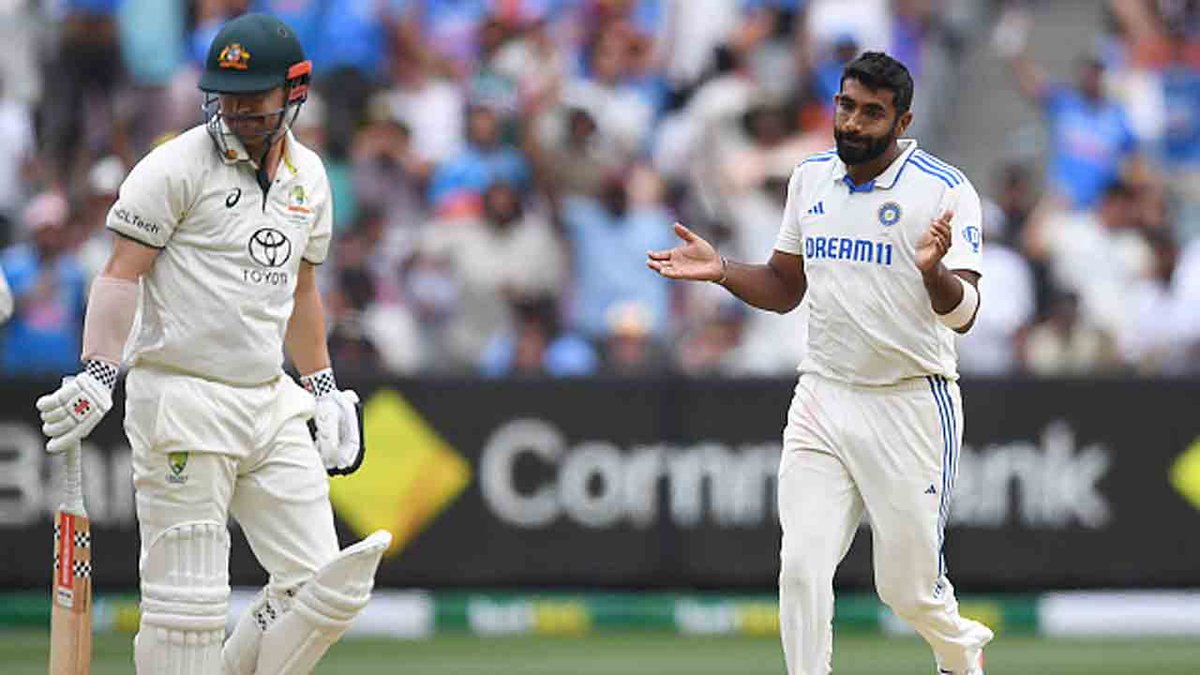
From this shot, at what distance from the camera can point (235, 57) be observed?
20.5ft

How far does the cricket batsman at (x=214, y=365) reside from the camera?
244 inches

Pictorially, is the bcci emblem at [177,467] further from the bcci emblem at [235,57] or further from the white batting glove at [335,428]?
the bcci emblem at [235,57]

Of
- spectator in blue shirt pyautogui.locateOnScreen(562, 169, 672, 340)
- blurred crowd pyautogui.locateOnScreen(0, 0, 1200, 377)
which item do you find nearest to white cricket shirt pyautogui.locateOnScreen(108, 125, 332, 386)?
blurred crowd pyautogui.locateOnScreen(0, 0, 1200, 377)

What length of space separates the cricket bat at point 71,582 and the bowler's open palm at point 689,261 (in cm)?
170

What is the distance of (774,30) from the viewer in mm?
12117

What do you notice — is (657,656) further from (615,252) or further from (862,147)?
(862,147)

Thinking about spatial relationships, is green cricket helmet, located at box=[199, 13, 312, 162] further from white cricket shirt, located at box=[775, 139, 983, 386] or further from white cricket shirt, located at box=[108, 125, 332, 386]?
white cricket shirt, located at box=[775, 139, 983, 386]

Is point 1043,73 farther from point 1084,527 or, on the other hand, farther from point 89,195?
point 89,195

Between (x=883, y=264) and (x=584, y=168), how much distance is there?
5059 millimetres

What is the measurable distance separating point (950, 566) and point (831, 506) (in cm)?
361

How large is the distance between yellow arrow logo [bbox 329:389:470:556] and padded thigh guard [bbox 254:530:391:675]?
11.2 feet

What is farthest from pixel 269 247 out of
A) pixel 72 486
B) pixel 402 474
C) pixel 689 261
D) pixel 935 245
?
pixel 402 474

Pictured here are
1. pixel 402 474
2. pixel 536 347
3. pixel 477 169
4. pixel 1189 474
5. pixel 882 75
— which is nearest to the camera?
pixel 882 75

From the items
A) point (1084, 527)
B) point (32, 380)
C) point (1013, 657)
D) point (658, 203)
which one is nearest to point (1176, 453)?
point (1084, 527)
